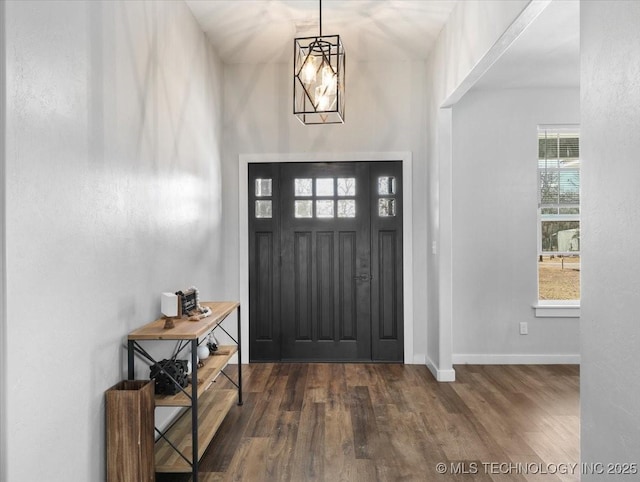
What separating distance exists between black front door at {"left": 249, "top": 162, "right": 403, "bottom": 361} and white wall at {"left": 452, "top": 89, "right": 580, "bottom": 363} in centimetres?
72

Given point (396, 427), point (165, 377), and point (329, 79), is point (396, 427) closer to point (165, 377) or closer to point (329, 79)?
point (165, 377)

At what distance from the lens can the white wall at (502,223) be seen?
484 centimetres

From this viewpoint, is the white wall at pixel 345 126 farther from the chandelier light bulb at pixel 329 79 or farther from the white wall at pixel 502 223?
the chandelier light bulb at pixel 329 79

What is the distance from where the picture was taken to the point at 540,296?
4.95m

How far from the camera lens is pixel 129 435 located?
84.3 inches

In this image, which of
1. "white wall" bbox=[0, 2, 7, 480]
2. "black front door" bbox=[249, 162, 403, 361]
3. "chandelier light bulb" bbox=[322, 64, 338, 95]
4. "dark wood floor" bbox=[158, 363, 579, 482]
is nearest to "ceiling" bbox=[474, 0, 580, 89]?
"black front door" bbox=[249, 162, 403, 361]

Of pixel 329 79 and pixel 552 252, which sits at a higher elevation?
pixel 329 79

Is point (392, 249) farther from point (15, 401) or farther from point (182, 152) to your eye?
point (15, 401)

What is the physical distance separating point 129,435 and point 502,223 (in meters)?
4.05

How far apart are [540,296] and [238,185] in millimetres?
3435

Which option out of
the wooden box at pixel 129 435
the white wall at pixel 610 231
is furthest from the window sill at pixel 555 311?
the wooden box at pixel 129 435

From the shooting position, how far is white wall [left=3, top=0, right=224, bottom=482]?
65.0 inches

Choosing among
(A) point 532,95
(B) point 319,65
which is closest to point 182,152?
(B) point 319,65

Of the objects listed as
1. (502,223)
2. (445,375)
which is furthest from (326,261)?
(502,223)
